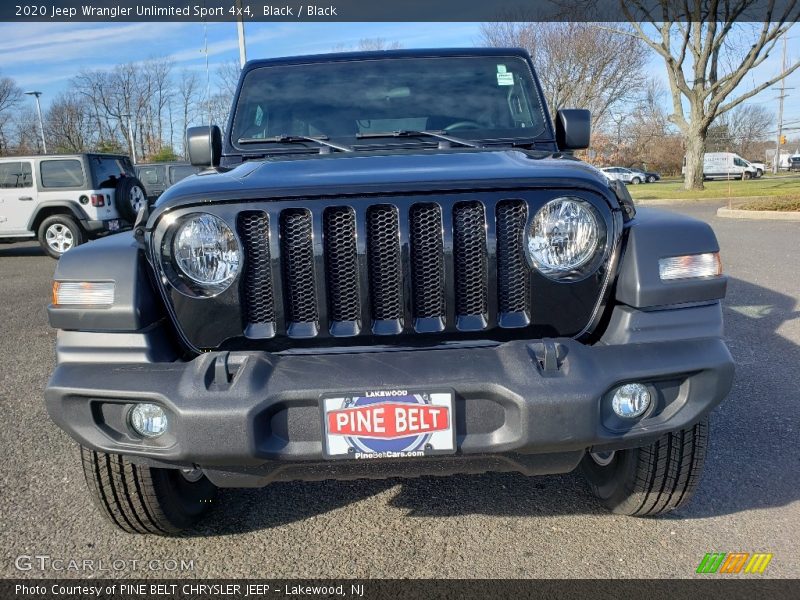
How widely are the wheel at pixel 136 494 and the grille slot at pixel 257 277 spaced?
26.6 inches

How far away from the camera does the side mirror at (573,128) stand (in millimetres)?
3395

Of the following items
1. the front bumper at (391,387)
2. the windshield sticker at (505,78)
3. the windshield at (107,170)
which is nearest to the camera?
the front bumper at (391,387)

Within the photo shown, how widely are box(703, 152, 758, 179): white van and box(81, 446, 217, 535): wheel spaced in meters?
50.2

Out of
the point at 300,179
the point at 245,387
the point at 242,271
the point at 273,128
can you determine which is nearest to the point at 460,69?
the point at 273,128

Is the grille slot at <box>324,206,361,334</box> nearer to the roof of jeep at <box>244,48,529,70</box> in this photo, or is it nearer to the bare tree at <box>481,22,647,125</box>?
the roof of jeep at <box>244,48,529,70</box>

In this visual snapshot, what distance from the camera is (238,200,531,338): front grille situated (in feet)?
7.17

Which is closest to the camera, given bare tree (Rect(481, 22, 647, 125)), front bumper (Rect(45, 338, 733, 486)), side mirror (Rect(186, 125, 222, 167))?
front bumper (Rect(45, 338, 733, 486))

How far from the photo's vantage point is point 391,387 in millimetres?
1996

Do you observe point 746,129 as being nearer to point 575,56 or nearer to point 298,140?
point 575,56

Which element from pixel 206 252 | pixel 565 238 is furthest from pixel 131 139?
pixel 565 238

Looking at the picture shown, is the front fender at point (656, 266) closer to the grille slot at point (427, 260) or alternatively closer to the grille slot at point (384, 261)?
the grille slot at point (427, 260)

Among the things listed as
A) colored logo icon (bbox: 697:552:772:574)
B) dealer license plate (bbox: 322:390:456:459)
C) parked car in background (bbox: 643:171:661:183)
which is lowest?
parked car in background (bbox: 643:171:661:183)

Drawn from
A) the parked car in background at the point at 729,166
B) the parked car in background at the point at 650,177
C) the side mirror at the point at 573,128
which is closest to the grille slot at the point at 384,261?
the side mirror at the point at 573,128

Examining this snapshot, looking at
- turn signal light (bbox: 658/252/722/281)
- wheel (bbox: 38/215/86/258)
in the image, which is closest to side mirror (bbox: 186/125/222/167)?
turn signal light (bbox: 658/252/722/281)
